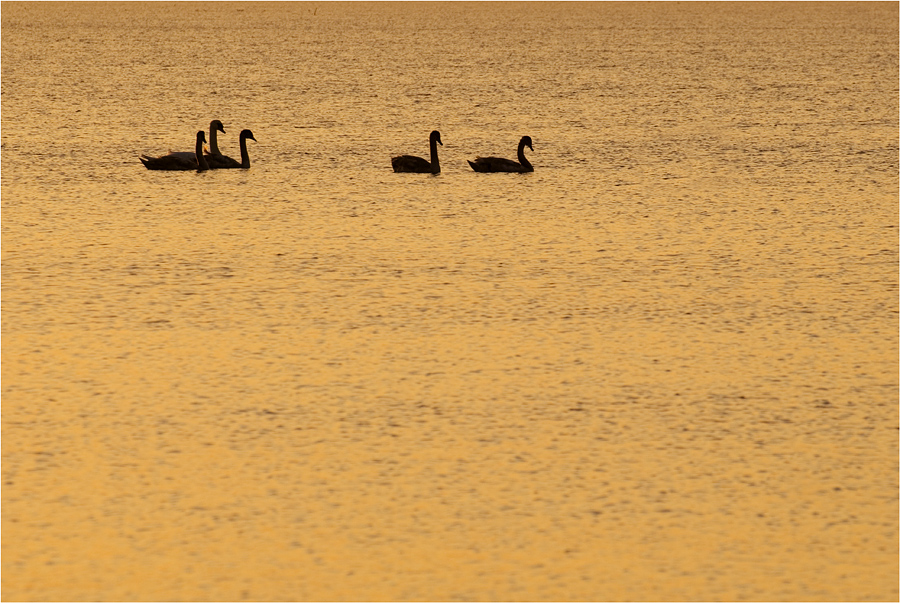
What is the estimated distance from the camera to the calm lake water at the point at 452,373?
38.7 feet

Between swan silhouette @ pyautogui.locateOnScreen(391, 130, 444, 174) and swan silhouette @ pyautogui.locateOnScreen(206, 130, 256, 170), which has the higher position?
swan silhouette @ pyautogui.locateOnScreen(391, 130, 444, 174)

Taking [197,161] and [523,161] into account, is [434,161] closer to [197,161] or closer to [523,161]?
[523,161]

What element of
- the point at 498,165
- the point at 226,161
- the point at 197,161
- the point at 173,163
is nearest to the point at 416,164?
the point at 498,165

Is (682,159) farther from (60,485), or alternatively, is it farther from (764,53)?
(764,53)

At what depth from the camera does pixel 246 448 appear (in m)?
14.3

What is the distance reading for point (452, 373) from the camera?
668 inches

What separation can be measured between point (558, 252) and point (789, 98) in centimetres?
3591

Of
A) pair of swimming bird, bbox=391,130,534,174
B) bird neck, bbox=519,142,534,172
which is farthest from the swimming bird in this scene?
bird neck, bbox=519,142,534,172

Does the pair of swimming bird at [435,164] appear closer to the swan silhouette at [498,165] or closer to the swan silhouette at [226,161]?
the swan silhouette at [498,165]

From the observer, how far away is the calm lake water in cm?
1179

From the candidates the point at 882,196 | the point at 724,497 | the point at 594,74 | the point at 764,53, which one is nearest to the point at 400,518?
the point at 724,497

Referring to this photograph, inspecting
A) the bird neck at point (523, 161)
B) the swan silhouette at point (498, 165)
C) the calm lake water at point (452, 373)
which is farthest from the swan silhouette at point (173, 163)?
the bird neck at point (523, 161)

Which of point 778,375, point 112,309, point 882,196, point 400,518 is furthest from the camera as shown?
point 882,196

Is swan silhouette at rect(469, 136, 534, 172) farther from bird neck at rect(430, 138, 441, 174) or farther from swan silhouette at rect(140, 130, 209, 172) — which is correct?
swan silhouette at rect(140, 130, 209, 172)
